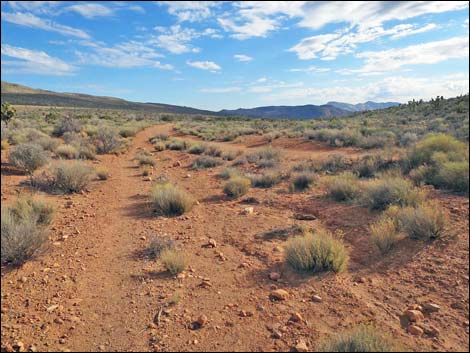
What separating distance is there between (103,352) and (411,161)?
10176mm

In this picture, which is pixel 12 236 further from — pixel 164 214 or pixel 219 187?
pixel 219 187

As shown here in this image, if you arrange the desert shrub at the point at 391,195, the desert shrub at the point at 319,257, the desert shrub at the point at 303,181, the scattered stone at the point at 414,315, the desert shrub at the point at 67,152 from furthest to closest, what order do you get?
the desert shrub at the point at 67,152 → the desert shrub at the point at 303,181 → the desert shrub at the point at 391,195 → the desert shrub at the point at 319,257 → the scattered stone at the point at 414,315

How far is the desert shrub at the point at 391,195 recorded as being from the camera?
702cm

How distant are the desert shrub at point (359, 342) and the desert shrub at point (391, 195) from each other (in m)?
4.39

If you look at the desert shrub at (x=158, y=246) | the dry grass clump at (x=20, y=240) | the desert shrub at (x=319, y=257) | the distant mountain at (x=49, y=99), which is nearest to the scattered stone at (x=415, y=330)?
the desert shrub at (x=319, y=257)

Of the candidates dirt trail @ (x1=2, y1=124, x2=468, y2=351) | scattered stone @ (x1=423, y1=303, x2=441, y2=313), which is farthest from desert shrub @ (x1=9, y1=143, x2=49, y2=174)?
scattered stone @ (x1=423, y1=303, x2=441, y2=313)

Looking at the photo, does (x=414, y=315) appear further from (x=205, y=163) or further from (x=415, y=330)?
(x=205, y=163)

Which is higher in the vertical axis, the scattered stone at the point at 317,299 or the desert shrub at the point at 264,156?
the desert shrub at the point at 264,156

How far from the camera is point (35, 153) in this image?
11711mm

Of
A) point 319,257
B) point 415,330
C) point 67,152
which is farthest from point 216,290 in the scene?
point 67,152

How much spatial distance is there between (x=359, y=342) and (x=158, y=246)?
3.64 m

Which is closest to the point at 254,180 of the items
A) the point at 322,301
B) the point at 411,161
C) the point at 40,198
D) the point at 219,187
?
the point at 219,187

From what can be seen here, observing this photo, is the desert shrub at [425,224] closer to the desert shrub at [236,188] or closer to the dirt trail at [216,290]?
the dirt trail at [216,290]

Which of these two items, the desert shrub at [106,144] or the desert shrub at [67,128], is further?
the desert shrub at [67,128]
